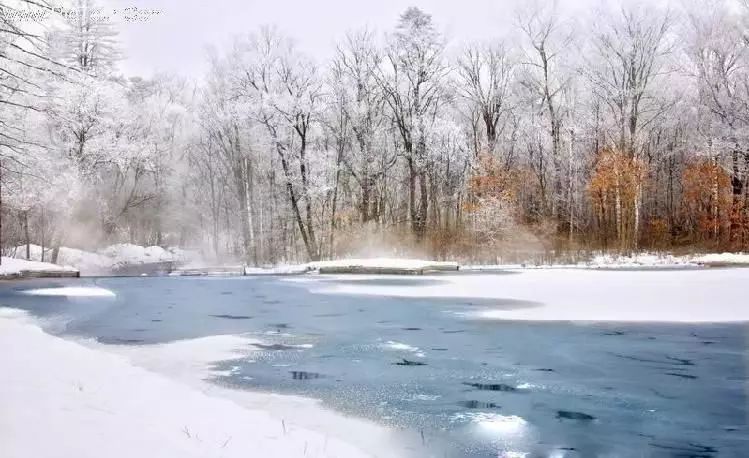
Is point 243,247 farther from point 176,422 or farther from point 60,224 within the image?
point 176,422

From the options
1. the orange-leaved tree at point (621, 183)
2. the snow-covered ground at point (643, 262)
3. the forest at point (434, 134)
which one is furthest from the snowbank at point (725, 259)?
the orange-leaved tree at point (621, 183)

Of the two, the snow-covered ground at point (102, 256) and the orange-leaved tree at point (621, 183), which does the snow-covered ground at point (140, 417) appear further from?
the snow-covered ground at point (102, 256)

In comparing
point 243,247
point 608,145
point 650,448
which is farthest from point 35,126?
point 650,448

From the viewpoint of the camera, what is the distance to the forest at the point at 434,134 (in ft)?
95.5

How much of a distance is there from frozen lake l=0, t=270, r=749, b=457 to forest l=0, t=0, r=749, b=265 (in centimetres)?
1551

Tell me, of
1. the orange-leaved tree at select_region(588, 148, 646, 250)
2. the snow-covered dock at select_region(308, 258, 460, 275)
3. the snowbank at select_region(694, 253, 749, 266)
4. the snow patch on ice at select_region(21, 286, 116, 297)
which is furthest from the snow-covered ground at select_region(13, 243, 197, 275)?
the snowbank at select_region(694, 253, 749, 266)

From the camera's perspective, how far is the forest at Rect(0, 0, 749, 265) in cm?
2909

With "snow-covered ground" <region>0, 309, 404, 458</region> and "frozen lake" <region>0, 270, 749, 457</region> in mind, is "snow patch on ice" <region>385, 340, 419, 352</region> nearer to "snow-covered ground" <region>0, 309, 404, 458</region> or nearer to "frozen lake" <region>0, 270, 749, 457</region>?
"frozen lake" <region>0, 270, 749, 457</region>

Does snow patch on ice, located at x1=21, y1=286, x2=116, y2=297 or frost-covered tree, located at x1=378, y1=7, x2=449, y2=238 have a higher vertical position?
frost-covered tree, located at x1=378, y1=7, x2=449, y2=238

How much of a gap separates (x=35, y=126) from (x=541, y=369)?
31.4m

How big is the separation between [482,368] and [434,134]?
962 inches

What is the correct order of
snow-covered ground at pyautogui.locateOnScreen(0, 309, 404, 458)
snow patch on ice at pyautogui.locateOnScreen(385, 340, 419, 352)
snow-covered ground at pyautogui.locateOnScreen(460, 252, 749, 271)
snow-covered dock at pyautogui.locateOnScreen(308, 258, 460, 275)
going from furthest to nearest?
snow-covered dock at pyautogui.locateOnScreen(308, 258, 460, 275) → snow-covered ground at pyautogui.locateOnScreen(460, 252, 749, 271) → snow patch on ice at pyautogui.locateOnScreen(385, 340, 419, 352) → snow-covered ground at pyautogui.locateOnScreen(0, 309, 404, 458)

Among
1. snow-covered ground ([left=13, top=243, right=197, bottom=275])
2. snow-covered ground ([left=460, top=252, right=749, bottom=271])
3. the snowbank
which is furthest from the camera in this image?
snow-covered ground ([left=13, top=243, right=197, bottom=275])

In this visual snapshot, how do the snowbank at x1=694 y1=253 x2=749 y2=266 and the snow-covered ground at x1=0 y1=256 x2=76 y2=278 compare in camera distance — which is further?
the snow-covered ground at x1=0 y1=256 x2=76 y2=278
